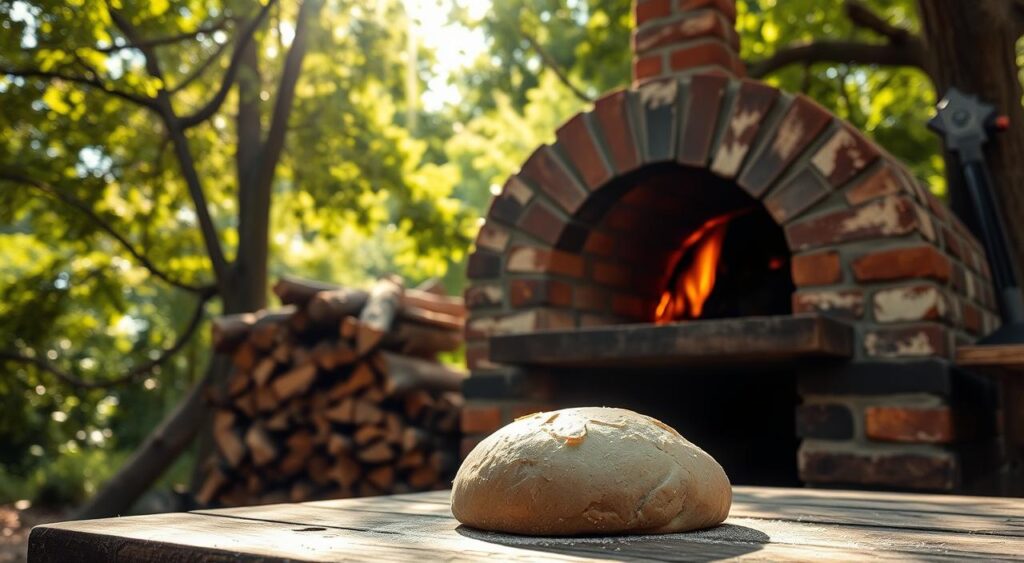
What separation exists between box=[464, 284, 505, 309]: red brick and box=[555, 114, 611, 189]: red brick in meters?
0.56

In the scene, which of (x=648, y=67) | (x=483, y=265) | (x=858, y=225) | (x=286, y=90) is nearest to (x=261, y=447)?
(x=483, y=265)

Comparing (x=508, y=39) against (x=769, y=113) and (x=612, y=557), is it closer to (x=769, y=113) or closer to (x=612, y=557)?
(x=769, y=113)

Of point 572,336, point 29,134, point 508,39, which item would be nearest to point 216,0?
point 29,134

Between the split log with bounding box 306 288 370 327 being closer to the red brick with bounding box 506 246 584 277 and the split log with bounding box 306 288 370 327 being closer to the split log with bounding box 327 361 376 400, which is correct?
the split log with bounding box 327 361 376 400

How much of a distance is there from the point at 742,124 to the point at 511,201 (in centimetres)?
94

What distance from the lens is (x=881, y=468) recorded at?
2.79m

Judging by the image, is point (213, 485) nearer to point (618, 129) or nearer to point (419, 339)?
point (419, 339)

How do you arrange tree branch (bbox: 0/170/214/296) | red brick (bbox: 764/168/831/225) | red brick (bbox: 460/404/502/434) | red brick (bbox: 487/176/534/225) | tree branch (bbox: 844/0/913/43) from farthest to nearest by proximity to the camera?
tree branch (bbox: 0/170/214/296) < tree branch (bbox: 844/0/913/43) < red brick (bbox: 487/176/534/225) < red brick (bbox: 460/404/502/434) < red brick (bbox: 764/168/831/225)

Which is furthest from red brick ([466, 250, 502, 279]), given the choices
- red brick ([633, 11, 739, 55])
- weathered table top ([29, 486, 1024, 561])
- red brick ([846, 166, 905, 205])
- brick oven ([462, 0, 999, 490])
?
weathered table top ([29, 486, 1024, 561])

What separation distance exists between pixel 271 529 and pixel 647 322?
2776mm

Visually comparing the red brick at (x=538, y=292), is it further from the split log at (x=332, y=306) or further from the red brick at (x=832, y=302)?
the split log at (x=332, y=306)

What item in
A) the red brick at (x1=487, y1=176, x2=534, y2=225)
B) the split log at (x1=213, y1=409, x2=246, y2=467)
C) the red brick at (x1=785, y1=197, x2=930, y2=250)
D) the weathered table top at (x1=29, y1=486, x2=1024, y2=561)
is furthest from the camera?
the split log at (x1=213, y1=409, x2=246, y2=467)

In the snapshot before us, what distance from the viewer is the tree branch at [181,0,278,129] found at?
4.81 m

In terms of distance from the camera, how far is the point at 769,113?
3133 millimetres
